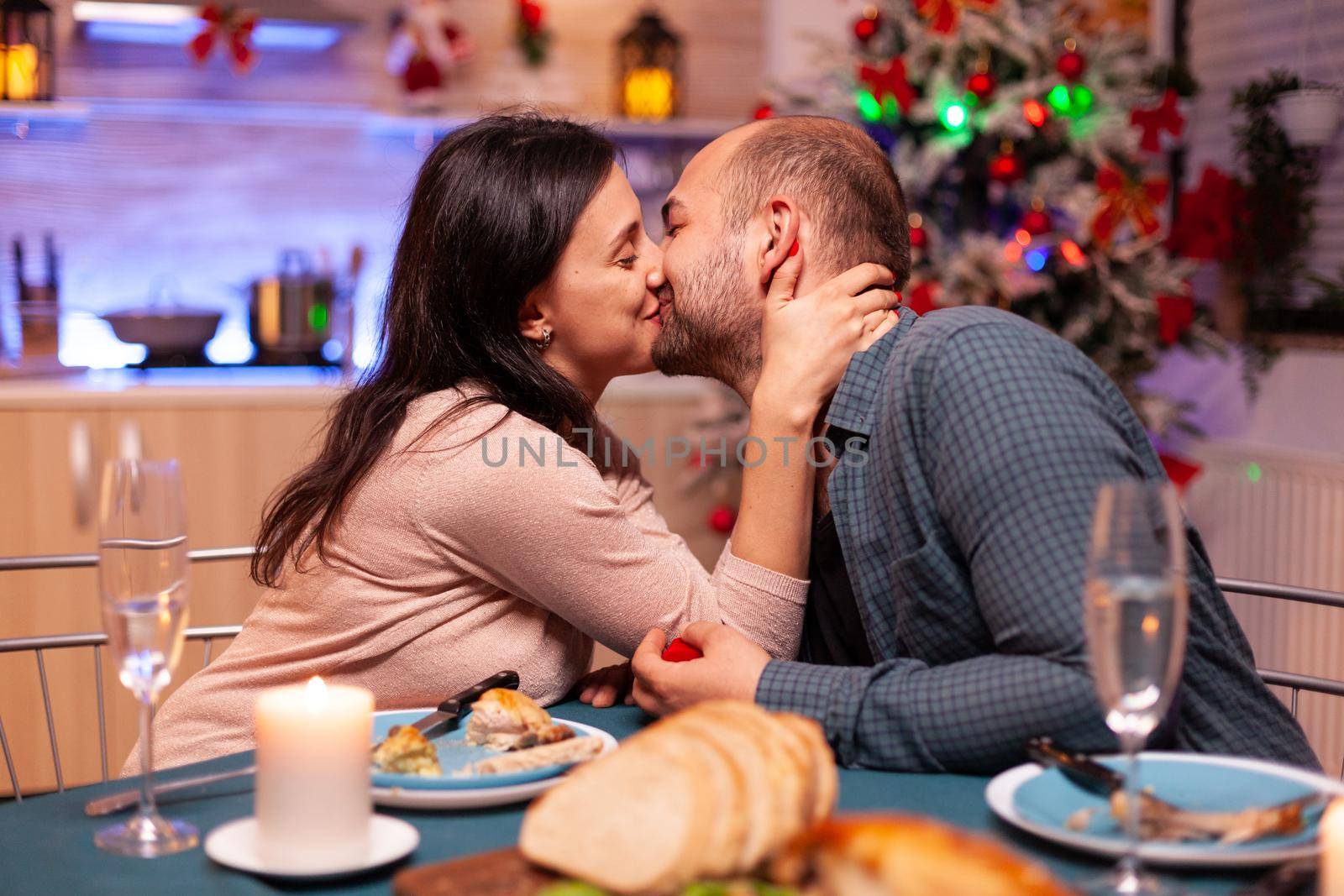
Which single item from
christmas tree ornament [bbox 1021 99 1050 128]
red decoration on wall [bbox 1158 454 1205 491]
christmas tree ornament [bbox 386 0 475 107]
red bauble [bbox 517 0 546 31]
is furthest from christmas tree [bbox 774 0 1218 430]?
christmas tree ornament [bbox 386 0 475 107]

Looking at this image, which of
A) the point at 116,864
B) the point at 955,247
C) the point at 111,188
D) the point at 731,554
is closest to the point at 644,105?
the point at 955,247

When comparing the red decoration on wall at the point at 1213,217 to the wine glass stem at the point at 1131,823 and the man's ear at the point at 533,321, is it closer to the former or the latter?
the man's ear at the point at 533,321

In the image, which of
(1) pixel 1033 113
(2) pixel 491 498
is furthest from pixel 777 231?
(1) pixel 1033 113

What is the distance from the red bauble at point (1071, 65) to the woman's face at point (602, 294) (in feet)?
5.81

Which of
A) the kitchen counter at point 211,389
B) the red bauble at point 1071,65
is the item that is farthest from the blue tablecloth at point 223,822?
the red bauble at point 1071,65

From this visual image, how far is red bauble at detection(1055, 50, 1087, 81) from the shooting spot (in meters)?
3.12

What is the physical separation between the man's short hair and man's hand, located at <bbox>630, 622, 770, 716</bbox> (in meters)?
0.58

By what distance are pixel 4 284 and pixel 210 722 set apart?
2660 millimetres

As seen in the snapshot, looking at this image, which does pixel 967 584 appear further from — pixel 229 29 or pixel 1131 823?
pixel 229 29

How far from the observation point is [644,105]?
12.9ft

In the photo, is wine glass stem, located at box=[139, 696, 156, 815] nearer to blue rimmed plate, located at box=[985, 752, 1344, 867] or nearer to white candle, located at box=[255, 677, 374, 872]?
white candle, located at box=[255, 677, 374, 872]

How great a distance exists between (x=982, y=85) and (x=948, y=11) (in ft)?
0.69

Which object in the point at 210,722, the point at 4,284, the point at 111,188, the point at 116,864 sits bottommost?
the point at 210,722

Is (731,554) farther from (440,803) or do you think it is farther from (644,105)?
(644,105)
